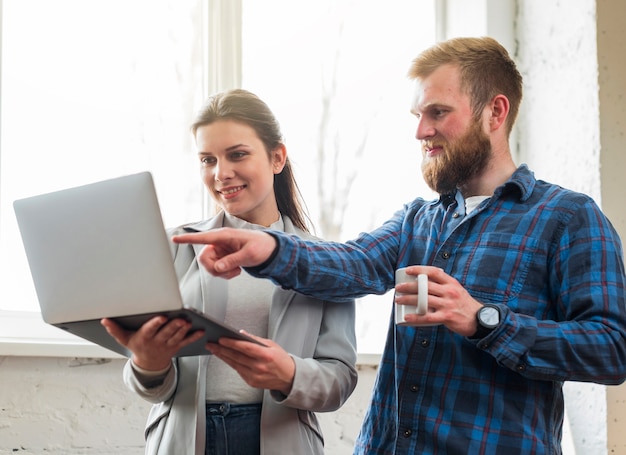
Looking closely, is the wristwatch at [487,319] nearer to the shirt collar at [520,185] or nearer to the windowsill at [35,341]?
the shirt collar at [520,185]

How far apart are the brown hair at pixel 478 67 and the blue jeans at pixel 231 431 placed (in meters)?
0.76

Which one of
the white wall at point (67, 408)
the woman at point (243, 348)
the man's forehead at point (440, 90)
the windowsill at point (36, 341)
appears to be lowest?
the white wall at point (67, 408)

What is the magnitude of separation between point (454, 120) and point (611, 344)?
1.74 ft

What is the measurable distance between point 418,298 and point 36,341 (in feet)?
3.74

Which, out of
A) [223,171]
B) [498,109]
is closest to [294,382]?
[223,171]

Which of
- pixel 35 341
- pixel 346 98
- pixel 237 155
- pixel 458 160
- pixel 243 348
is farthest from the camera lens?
pixel 346 98

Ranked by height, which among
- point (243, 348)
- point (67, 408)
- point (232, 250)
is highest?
point (232, 250)

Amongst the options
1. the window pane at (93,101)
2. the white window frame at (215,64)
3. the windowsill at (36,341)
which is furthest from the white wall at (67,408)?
the window pane at (93,101)

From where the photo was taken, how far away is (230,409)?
1.56m

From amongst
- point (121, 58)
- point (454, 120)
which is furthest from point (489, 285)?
point (121, 58)

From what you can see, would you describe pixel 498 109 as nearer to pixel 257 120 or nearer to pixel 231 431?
pixel 257 120

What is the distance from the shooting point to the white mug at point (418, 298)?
1.34m

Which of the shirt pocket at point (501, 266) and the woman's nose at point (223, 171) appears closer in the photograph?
the shirt pocket at point (501, 266)

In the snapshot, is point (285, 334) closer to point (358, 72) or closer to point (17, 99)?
point (17, 99)
